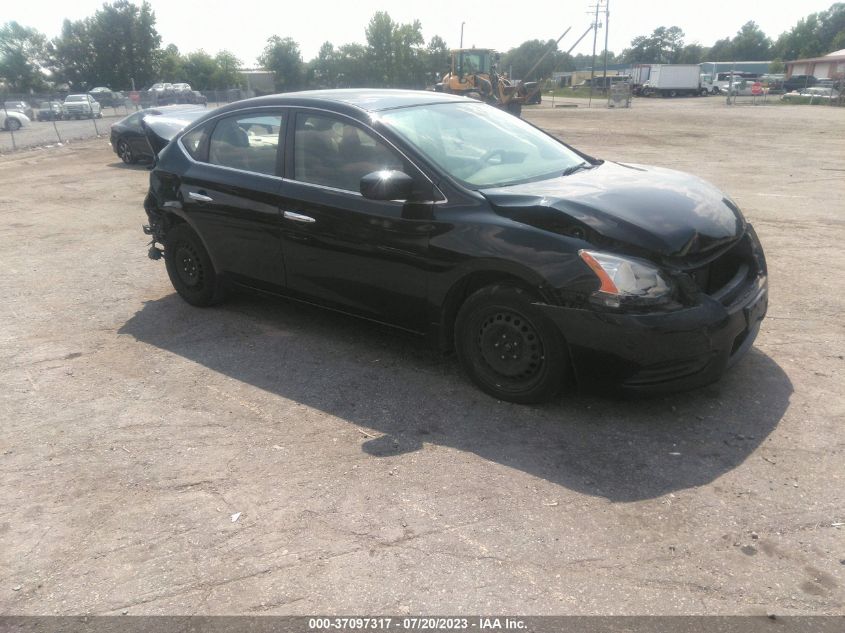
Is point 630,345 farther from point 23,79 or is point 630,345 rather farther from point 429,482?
point 23,79

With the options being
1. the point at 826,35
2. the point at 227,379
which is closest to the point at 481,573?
the point at 227,379

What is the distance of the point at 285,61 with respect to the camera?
292 ft

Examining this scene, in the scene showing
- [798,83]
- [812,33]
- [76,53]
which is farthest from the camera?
[812,33]

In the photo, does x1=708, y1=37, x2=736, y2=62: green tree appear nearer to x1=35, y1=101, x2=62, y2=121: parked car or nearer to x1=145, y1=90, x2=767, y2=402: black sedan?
x1=35, y1=101, x2=62, y2=121: parked car

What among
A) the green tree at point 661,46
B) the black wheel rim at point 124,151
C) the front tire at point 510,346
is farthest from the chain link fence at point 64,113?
the green tree at point 661,46

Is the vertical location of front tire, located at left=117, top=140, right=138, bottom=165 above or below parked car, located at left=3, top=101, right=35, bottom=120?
below

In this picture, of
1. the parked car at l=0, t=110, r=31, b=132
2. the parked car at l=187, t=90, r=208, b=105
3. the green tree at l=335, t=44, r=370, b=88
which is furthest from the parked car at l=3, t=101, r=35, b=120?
the green tree at l=335, t=44, r=370, b=88

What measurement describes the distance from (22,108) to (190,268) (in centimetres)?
3315

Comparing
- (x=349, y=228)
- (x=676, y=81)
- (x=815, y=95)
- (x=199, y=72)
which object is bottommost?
(x=815, y=95)

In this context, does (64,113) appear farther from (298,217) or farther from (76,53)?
(76,53)

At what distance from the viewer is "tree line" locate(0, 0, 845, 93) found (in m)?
80.1

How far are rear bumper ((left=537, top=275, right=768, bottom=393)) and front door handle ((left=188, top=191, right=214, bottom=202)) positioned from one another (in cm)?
296

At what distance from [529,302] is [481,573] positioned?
1.52 meters

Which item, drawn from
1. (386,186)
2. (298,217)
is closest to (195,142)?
(298,217)
